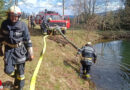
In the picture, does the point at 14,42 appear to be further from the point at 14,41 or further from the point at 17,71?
the point at 17,71

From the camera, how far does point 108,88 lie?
7.03 metres

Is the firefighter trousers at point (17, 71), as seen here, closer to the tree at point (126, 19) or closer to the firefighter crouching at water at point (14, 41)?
the firefighter crouching at water at point (14, 41)

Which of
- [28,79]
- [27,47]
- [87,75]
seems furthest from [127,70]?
[27,47]

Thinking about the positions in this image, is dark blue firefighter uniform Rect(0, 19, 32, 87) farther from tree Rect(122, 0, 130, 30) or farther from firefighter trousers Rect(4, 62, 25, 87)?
tree Rect(122, 0, 130, 30)

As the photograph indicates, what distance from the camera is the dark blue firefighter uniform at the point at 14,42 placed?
3.20 meters

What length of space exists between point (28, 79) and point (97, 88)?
11.7ft

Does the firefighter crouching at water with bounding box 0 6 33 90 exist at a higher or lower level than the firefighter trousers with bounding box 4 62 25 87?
higher

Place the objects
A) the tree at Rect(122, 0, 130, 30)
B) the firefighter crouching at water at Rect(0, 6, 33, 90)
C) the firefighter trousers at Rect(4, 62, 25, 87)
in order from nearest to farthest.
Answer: the firefighter crouching at water at Rect(0, 6, 33, 90) → the firefighter trousers at Rect(4, 62, 25, 87) → the tree at Rect(122, 0, 130, 30)

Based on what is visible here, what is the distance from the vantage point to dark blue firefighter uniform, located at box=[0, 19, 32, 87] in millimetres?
3199

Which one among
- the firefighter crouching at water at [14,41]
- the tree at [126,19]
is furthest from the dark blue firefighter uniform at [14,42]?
the tree at [126,19]

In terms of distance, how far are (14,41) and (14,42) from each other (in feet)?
0.09

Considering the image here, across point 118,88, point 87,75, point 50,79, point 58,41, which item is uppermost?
point 58,41

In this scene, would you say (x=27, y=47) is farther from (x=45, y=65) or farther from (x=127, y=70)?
(x=127, y=70)

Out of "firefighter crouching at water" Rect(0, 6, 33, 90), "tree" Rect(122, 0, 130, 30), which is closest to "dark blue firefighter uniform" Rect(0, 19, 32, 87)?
"firefighter crouching at water" Rect(0, 6, 33, 90)
